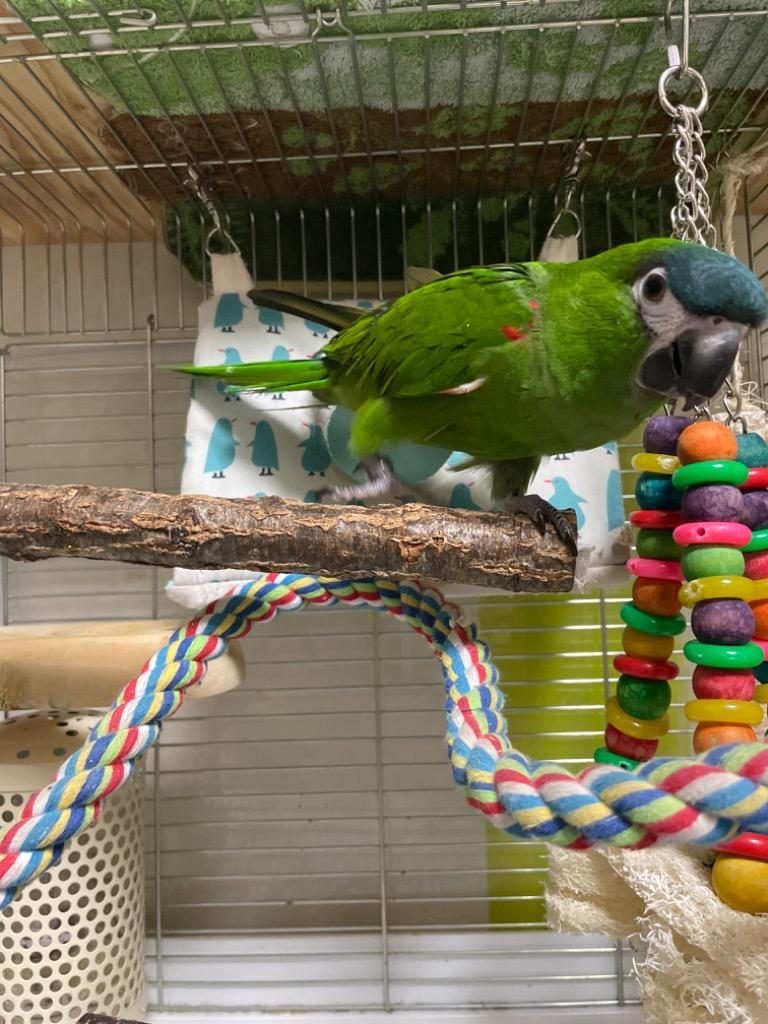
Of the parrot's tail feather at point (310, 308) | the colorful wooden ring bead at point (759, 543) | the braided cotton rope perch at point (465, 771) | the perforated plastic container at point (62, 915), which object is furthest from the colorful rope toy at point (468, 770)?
the parrot's tail feather at point (310, 308)

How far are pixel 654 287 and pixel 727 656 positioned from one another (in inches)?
13.1

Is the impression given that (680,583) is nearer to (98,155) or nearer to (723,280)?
(723,280)

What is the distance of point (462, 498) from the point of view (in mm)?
929

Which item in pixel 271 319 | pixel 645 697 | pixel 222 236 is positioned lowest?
pixel 645 697

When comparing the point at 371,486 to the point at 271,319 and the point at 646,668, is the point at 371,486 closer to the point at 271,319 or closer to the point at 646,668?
the point at 271,319

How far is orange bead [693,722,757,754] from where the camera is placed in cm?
52

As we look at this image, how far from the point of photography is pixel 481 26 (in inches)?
28.5

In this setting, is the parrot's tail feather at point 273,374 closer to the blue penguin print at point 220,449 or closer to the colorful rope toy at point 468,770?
the blue penguin print at point 220,449

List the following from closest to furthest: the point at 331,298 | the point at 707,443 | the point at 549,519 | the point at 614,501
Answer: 1. the point at 707,443
2. the point at 549,519
3. the point at 614,501
4. the point at 331,298

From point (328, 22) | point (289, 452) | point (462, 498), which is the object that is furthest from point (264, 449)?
point (328, 22)

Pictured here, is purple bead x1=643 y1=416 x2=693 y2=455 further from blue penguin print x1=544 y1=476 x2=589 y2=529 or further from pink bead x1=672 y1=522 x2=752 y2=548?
blue penguin print x1=544 y1=476 x2=589 y2=529

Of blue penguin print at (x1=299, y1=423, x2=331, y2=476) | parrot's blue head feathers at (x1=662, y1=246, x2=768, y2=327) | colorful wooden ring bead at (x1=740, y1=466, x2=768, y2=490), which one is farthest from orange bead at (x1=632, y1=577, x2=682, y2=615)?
blue penguin print at (x1=299, y1=423, x2=331, y2=476)

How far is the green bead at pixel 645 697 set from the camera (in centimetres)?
60

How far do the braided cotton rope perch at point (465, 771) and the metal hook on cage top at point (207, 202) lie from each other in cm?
52
